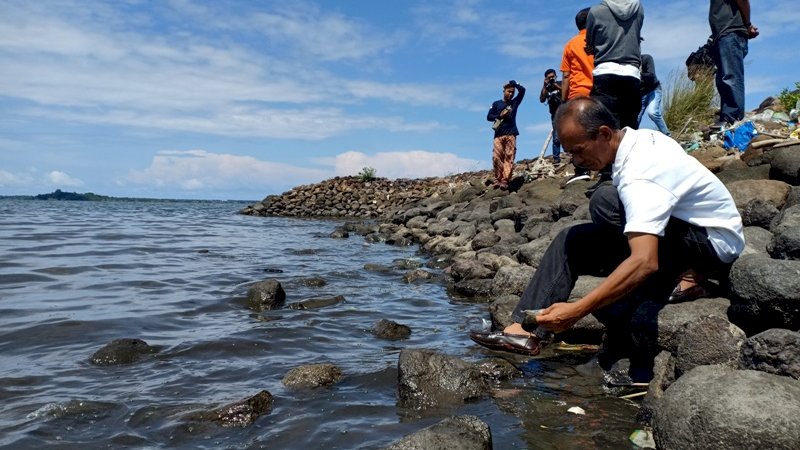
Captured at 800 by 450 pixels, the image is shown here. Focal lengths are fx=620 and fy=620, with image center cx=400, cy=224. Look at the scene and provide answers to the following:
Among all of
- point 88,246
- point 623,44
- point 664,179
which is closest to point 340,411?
point 664,179

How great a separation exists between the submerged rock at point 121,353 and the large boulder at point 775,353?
12.9ft

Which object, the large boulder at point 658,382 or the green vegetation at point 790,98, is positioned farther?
the green vegetation at point 790,98

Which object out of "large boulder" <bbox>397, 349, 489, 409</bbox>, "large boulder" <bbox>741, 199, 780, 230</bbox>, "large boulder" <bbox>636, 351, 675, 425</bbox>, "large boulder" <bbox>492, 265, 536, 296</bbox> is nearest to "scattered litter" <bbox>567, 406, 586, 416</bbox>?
"large boulder" <bbox>636, 351, 675, 425</bbox>

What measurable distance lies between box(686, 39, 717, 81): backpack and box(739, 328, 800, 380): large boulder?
1133 centimetres

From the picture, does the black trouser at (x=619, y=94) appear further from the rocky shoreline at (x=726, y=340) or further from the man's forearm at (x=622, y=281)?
the man's forearm at (x=622, y=281)

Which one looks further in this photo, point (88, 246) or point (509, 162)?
point (509, 162)

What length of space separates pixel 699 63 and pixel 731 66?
5.34m

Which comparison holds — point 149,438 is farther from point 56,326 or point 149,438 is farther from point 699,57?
Answer: point 699,57

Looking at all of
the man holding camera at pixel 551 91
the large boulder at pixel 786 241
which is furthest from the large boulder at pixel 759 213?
the man holding camera at pixel 551 91

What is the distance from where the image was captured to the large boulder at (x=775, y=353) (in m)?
2.79

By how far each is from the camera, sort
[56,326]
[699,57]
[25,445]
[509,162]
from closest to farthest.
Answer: [25,445] → [56,326] → [699,57] → [509,162]

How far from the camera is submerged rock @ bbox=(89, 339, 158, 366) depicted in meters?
4.44

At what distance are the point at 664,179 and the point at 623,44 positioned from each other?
393 cm

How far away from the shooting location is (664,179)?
3.00 metres
